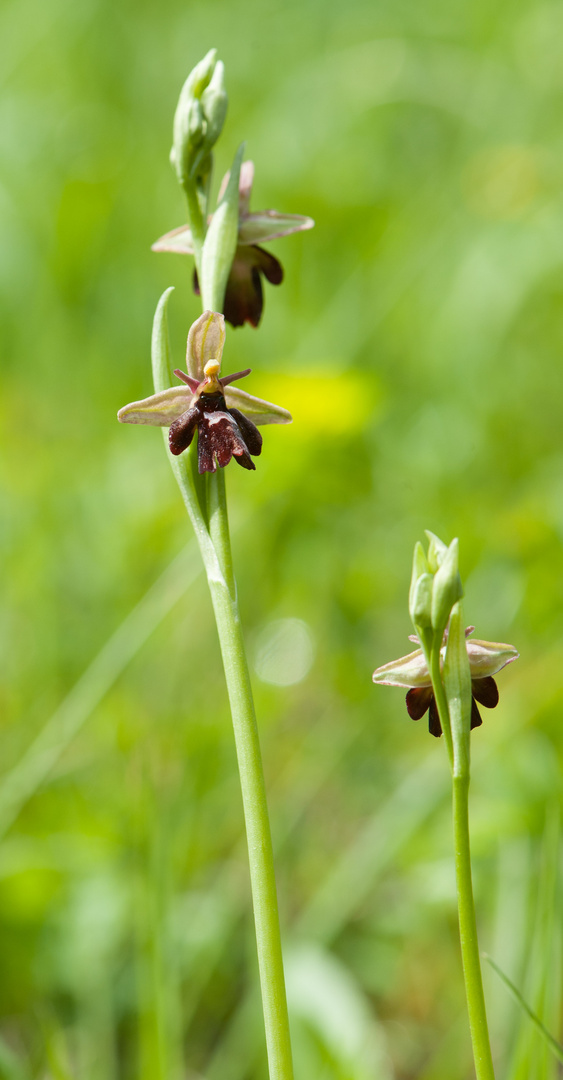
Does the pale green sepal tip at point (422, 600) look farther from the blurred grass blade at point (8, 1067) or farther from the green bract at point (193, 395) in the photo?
the blurred grass blade at point (8, 1067)

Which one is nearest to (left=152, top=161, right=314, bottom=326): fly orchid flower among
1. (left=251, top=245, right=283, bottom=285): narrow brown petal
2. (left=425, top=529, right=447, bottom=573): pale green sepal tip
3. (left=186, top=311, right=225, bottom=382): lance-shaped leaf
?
(left=251, top=245, right=283, bottom=285): narrow brown petal

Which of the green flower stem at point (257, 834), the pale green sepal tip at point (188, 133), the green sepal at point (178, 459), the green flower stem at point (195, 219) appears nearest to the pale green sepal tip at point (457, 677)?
the green flower stem at point (257, 834)

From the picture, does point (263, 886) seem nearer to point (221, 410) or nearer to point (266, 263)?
point (221, 410)

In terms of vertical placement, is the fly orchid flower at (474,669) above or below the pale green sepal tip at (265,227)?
below

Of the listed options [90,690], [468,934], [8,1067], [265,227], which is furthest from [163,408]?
[90,690]

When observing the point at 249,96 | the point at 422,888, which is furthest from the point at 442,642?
the point at 249,96

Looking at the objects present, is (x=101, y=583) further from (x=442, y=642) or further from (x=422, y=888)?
(x=442, y=642)
